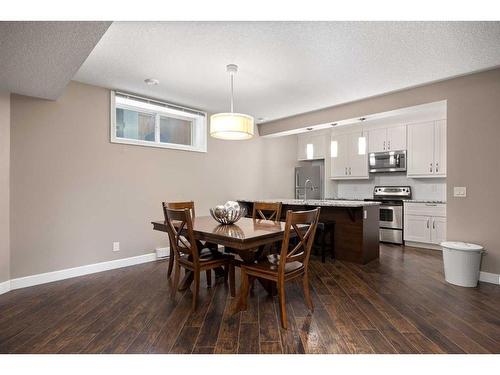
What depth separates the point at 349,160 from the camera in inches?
242

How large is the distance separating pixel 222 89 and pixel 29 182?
8.41 ft

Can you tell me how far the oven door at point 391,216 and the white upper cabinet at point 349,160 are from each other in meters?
0.91

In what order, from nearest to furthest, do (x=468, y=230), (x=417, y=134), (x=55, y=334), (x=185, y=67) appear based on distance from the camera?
(x=55, y=334)
(x=185, y=67)
(x=468, y=230)
(x=417, y=134)

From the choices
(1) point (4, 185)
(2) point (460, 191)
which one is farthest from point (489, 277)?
(1) point (4, 185)

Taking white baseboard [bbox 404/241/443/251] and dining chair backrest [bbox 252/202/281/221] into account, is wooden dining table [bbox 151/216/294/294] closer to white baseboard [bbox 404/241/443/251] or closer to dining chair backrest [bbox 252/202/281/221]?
dining chair backrest [bbox 252/202/281/221]

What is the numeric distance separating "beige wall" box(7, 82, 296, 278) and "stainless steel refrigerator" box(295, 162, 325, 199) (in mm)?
2864

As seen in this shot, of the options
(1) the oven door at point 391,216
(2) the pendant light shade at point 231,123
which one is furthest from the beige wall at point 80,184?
(1) the oven door at point 391,216

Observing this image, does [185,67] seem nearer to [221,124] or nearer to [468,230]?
[221,124]

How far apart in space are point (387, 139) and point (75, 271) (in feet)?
18.9

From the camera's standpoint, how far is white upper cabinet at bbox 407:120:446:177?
491 cm

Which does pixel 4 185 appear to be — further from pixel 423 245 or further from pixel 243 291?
pixel 423 245

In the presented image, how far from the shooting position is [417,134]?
518cm

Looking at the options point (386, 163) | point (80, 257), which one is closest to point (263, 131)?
point (386, 163)

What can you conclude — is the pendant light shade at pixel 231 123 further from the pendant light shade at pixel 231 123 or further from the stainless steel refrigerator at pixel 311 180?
the stainless steel refrigerator at pixel 311 180
